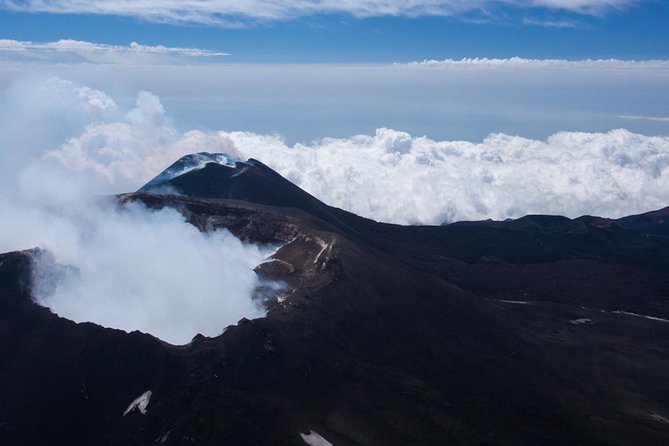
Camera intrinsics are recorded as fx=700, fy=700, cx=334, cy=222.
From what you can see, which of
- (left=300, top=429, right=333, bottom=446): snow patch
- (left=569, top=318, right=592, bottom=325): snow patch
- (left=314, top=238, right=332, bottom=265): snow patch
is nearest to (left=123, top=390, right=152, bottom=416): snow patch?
(left=300, top=429, right=333, bottom=446): snow patch

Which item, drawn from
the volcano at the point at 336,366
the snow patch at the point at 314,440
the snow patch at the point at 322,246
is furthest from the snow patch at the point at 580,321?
the snow patch at the point at 314,440

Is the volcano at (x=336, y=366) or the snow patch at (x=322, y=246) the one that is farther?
the snow patch at (x=322, y=246)

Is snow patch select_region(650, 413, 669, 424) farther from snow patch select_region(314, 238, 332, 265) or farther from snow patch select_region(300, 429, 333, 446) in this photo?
snow patch select_region(314, 238, 332, 265)

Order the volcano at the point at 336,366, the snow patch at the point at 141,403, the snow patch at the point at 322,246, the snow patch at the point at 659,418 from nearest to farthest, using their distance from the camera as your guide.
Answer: the volcano at the point at 336,366 → the snow patch at the point at 141,403 → the snow patch at the point at 659,418 → the snow patch at the point at 322,246

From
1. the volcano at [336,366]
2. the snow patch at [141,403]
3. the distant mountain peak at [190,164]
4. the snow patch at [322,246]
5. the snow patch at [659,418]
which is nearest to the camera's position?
the volcano at [336,366]

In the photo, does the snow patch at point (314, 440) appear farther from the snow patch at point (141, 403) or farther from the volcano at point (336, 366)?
the snow patch at point (141, 403)

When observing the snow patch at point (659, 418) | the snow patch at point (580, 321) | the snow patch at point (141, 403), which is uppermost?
the snow patch at point (141, 403)
